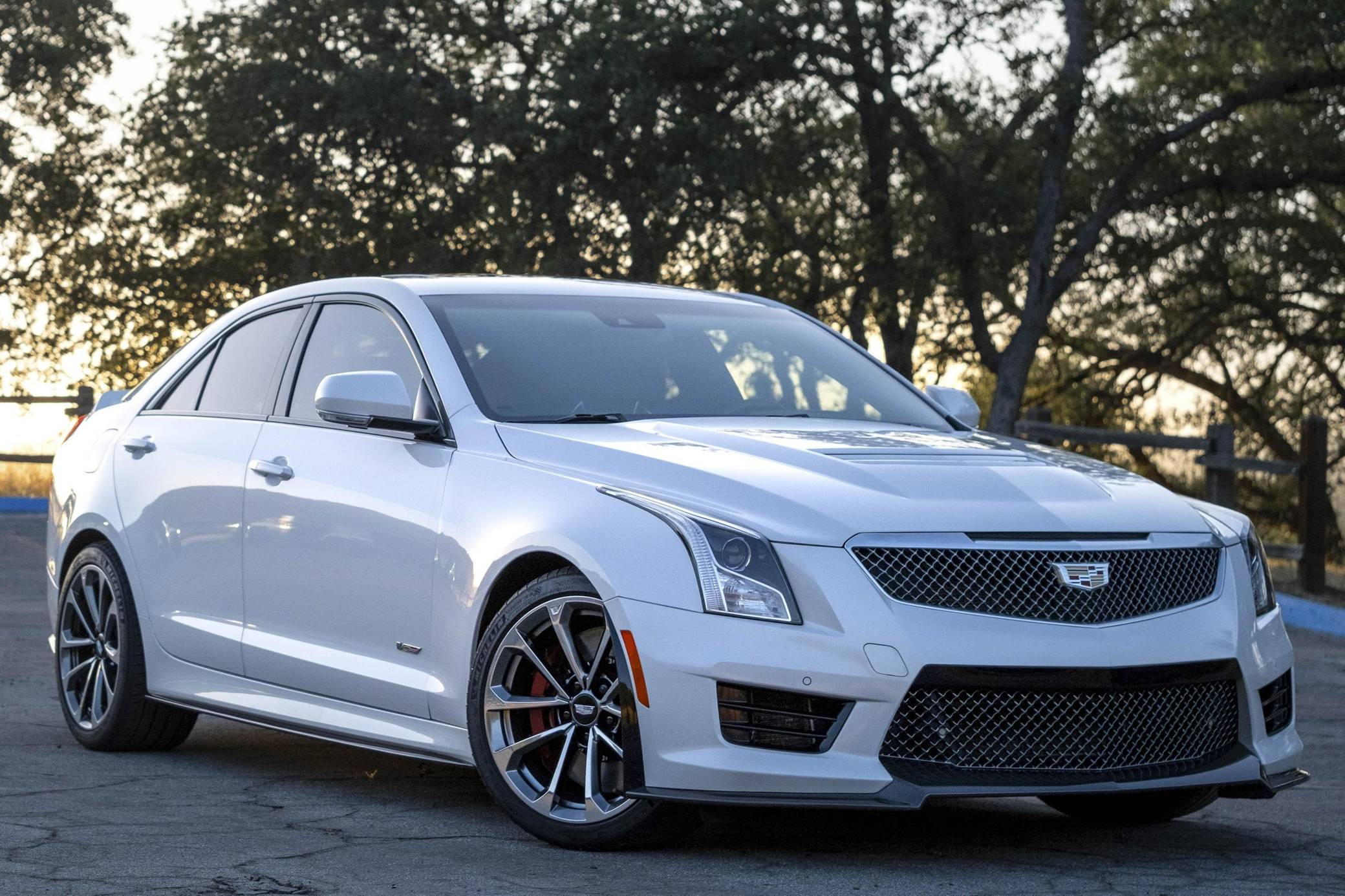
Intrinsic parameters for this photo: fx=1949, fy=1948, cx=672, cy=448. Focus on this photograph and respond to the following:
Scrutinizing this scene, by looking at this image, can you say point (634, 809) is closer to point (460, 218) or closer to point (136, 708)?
point (136, 708)

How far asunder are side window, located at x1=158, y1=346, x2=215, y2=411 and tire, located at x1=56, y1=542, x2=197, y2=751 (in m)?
0.58

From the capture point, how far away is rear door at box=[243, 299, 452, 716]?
553cm

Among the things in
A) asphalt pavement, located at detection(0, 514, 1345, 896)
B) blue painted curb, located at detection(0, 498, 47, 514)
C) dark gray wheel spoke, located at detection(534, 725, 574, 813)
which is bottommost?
blue painted curb, located at detection(0, 498, 47, 514)

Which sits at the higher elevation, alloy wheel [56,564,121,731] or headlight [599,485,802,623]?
headlight [599,485,802,623]

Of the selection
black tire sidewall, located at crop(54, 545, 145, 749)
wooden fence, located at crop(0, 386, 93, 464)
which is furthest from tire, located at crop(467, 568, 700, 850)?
wooden fence, located at crop(0, 386, 93, 464)

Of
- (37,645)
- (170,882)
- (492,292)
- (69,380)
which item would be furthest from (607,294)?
(69,380)

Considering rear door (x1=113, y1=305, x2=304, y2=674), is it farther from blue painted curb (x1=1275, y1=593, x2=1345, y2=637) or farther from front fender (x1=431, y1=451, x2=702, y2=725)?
blue painted curb (x1=1275, y1=593, x2=1345, y2=637)

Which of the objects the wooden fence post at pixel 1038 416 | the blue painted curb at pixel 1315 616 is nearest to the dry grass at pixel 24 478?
the wooden fence post at pixel 1038 416

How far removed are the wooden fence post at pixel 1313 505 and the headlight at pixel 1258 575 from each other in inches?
419

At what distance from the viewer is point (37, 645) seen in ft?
34.7

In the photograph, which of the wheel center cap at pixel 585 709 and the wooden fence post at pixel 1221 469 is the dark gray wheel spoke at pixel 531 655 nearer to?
the wheel center cap at pixel 585 709

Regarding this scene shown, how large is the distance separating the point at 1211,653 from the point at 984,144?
2133 centimetres

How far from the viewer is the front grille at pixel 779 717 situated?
465cm

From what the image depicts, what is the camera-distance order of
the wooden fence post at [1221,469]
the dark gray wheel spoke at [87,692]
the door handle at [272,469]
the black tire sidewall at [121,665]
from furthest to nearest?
the wooden fence post at [1221,469]
the dark gray wheel spoke at [87,692]
the black tire sidewall at [121,665]
the door handle at [272,469]
